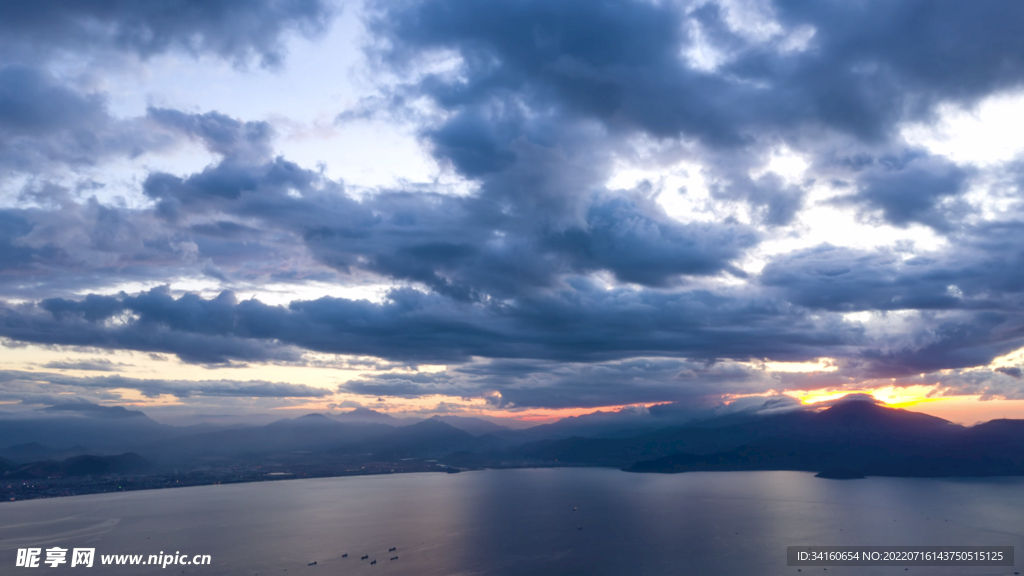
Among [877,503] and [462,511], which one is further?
[877,503]

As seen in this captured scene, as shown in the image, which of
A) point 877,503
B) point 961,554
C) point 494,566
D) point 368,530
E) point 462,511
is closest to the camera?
point 494,566

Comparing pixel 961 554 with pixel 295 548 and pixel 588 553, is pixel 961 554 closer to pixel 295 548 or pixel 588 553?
pixel 588 553

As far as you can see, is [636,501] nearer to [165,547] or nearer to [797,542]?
[797,542]

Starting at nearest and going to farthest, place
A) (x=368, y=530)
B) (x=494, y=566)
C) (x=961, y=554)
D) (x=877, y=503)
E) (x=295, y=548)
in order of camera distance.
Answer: (x=494, y=566)
(x=961, y=554)
(x=295, y=548)
(x=368, y=530)
(x=877, y=503)

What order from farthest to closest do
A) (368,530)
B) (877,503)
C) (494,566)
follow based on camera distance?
(877,503) < (368,530) < (494,566)

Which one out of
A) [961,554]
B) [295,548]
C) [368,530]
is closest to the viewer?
[961,554]

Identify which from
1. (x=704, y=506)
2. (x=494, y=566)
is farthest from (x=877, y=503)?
(x=494, y=566)

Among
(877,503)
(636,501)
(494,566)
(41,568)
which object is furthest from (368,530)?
(877,503)
